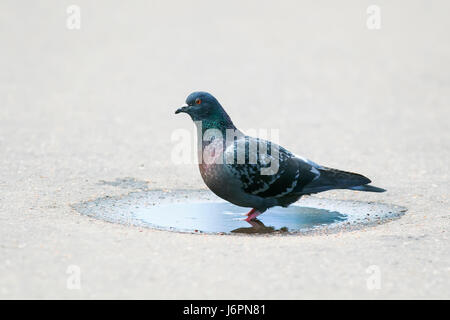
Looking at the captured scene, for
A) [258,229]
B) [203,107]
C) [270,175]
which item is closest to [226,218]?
[258,229]

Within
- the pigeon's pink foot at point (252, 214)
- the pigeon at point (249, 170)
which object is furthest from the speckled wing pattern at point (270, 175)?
the pigeon's pink foot at point (252, 214)

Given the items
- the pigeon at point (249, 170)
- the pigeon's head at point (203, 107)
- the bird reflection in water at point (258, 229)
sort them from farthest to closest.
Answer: the pigeon's head at point (203, 107) < the pigeon at point (249, 170) < the bird reflection in water at point (258, 229)

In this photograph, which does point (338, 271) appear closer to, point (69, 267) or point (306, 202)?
point (69, 267)

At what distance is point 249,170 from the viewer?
6.19 metres

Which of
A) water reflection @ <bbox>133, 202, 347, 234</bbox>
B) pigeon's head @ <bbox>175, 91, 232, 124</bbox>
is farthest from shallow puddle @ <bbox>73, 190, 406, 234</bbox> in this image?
pigeon's head @ <bbox>175, 91, 232, 124</bbox>

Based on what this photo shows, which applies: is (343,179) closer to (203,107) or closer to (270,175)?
(270,175)

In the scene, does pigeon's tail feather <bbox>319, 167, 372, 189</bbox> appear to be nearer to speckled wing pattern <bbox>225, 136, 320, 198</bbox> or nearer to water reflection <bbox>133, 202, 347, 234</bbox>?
speckled wing pattern <bbox>225, 136, 320, 198</bbox>

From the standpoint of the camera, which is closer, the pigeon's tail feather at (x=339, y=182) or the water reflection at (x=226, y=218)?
the water reflection at (x=226, y=218)

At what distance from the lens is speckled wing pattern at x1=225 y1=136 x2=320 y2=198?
618cm

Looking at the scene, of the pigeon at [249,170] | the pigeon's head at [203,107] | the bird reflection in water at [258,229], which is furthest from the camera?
the pigeon's head at [203,107]

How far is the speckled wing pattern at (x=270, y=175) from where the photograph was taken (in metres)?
6.18

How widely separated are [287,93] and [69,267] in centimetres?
748

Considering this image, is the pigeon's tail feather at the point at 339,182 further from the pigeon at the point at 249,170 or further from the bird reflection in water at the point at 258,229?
the bird reflection in water at the point at 258,229

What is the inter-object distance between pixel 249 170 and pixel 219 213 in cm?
59
